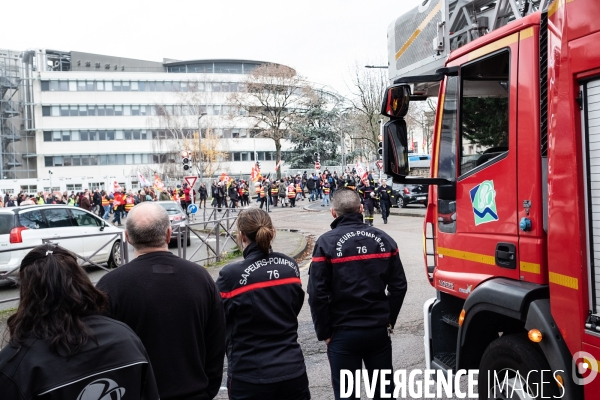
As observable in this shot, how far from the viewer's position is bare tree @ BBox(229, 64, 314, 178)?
53.4m

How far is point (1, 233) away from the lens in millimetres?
11570

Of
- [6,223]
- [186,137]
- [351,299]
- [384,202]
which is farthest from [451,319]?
[186,137]

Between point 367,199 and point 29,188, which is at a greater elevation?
point 29,188

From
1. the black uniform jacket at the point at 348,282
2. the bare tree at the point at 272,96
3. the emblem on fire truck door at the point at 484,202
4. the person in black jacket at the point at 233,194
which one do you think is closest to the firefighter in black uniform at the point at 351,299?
the black uniform jacket at the point at 348,282

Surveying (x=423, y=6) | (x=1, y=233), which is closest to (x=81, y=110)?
(x=1, y=233)

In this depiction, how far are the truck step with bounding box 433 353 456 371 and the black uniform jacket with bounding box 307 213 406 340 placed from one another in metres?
0.55

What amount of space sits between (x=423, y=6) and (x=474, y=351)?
9.65 ft

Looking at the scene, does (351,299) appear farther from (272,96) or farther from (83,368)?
(272,96)

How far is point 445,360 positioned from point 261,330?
1.64 meters

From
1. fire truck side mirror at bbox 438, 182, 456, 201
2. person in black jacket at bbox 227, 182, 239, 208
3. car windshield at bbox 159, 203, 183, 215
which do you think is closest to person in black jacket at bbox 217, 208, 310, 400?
fire truck side mirror at bbox 438, 182, 456, 201

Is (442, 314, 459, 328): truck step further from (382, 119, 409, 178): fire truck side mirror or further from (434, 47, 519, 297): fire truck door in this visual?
(382, 119, 409, 178): fire truck side mirror

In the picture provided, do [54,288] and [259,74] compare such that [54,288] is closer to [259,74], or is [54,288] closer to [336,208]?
[336,208]

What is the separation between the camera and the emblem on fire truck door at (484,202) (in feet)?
12.0

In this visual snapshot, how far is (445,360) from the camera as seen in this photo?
425 cm
